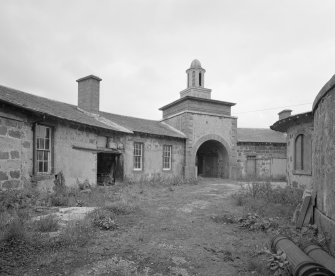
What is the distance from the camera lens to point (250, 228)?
6.99 m

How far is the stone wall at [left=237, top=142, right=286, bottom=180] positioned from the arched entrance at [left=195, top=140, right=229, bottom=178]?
59.6 inches

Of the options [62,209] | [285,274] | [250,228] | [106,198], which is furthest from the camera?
[106,198]

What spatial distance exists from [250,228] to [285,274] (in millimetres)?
2838

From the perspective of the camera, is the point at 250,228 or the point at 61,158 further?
the point at 61,158

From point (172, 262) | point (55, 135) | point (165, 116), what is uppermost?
point (165, 116)

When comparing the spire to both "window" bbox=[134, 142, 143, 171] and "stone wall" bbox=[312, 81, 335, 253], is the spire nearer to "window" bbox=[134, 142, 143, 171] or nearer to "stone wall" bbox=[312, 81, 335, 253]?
"window" bbox=[134, 142, 143, 171]

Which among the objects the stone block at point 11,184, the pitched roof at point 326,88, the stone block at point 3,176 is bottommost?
the stone block at point 11,184

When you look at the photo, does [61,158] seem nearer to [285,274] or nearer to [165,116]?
[285,274]

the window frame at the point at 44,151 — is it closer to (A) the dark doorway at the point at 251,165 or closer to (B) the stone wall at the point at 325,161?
(B) the stone wall at the point at 325,161

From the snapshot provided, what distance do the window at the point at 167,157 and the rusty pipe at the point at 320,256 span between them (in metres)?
14.9

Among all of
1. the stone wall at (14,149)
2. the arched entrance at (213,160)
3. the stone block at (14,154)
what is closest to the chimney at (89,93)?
the stone wall at (14,149)

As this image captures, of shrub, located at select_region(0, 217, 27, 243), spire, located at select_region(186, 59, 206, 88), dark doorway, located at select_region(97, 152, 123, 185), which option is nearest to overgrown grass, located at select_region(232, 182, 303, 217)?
shrub, located at select_region(0, 217, 27, 243)

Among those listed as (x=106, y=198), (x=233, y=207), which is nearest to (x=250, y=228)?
(x=233, y=207)

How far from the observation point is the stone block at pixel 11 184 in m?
8.52
